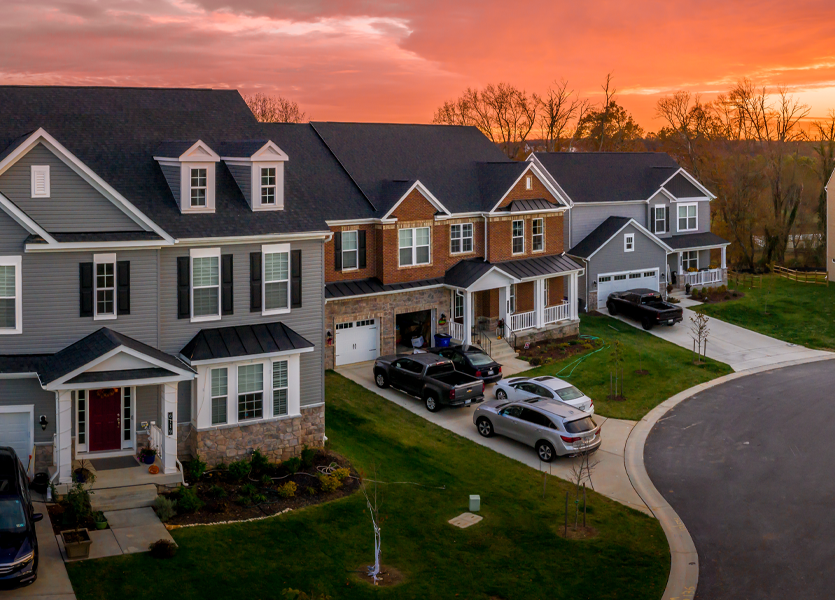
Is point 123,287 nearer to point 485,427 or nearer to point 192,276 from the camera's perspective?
point 192,276

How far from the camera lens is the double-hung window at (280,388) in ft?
80.7

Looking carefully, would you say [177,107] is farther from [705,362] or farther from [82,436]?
[705,362]

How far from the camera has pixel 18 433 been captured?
21.8 metres

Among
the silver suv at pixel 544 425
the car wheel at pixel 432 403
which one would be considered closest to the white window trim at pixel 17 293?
the car wheel at pixel 432 403

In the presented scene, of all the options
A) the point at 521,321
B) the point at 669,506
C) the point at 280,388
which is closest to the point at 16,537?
the point at 280,388

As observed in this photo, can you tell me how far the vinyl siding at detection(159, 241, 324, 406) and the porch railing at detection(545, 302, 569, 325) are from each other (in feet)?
56.5

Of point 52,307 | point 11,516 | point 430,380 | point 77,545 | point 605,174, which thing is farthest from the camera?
point 605,174

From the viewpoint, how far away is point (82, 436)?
74.9 feet

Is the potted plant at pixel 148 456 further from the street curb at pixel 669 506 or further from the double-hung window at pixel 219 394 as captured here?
the street curb at pixel 669 506

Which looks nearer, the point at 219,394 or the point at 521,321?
the point at 219,394

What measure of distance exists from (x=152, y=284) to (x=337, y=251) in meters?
13.0

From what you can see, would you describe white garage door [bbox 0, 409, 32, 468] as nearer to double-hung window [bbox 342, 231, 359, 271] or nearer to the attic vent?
the attic vent


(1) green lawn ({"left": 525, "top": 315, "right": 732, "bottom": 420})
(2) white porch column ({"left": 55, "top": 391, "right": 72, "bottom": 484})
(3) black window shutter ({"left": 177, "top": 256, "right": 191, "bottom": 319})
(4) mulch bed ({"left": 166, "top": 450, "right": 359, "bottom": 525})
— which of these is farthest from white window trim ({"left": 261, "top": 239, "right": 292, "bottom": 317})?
(1) green lawn ({"left": 525, "top": 315, "right": 732, "bottom": 420})

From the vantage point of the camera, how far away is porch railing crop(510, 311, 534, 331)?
3938cm
